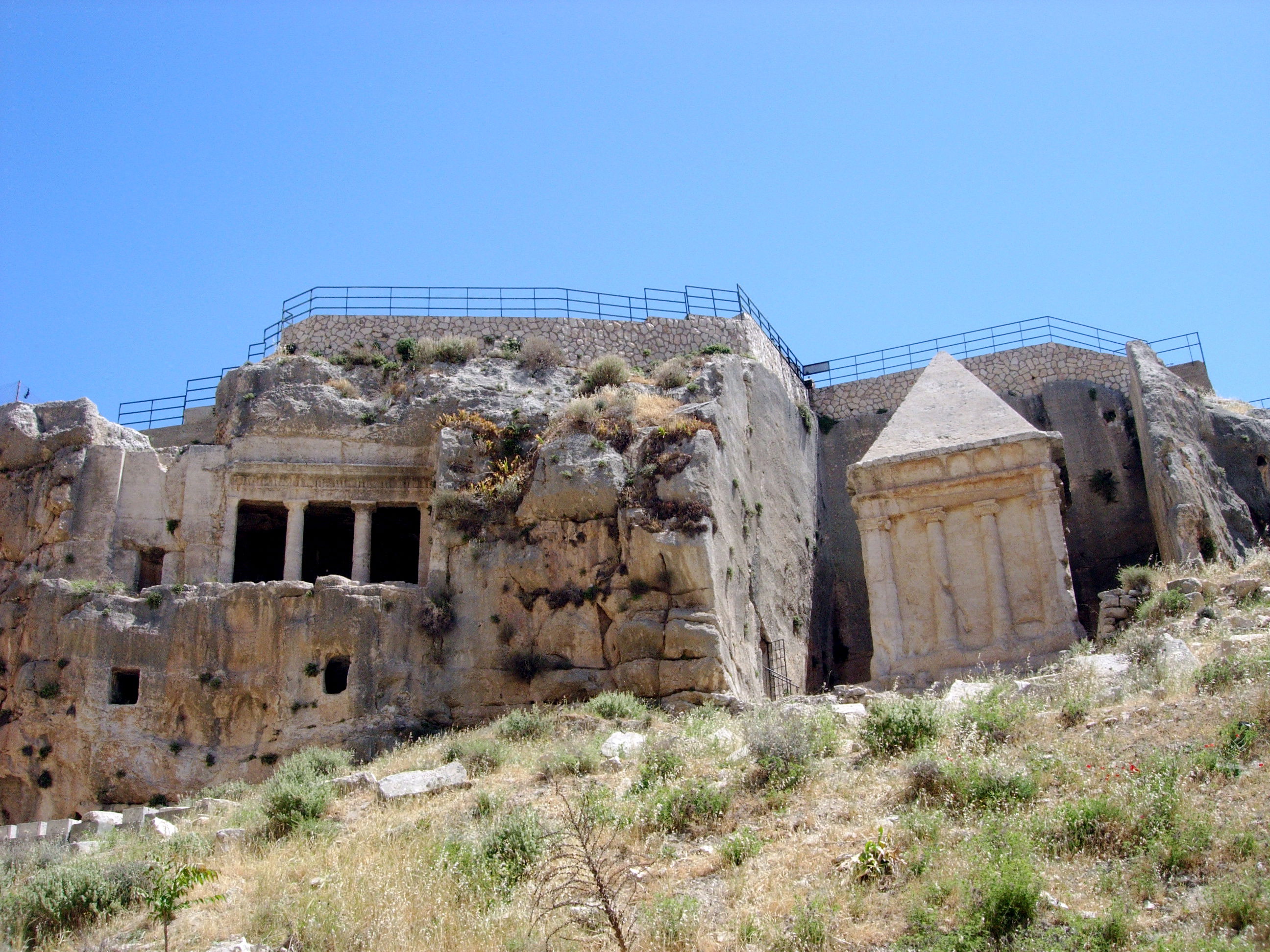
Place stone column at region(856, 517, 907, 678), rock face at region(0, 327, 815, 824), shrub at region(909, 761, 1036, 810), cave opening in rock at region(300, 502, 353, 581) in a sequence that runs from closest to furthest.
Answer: shrub at region(909, 761, 1036, 810), stone column at region(856, 517, 907, 678), rock face at region(0, 327, 815, 824), cave opening in rock at region(300, 502, 353, 581)

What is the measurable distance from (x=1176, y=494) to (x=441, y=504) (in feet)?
42.4

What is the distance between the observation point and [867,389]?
30953mm

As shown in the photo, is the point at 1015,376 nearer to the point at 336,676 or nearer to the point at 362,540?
the point at 362,540

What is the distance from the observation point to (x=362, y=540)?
23594mm

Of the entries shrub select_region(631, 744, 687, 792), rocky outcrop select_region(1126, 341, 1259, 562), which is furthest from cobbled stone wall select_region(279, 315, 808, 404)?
shrub select_region(631, 744, 687, 792)

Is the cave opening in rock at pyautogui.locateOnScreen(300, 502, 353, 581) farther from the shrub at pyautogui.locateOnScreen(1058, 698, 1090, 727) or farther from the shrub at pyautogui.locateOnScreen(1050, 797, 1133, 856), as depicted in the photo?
the shrub at pyautogui.locateOnScreen(1050, 797, 1133, 856)

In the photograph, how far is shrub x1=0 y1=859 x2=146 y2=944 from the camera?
10.4m

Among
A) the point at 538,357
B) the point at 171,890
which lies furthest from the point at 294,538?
the point at 171,890

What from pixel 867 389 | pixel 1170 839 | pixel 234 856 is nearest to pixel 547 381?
pixel 867 389

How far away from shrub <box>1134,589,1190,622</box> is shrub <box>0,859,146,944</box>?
11.8 metres

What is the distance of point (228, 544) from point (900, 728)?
15658mm

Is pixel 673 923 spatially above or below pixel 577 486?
below

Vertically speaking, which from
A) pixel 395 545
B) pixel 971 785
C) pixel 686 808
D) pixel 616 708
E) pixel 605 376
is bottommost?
pixel 686 808

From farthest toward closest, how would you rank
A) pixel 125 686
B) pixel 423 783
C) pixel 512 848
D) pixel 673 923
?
pixel 125 686
pixel 423 783
pixel 512 848
pixel 673 923
